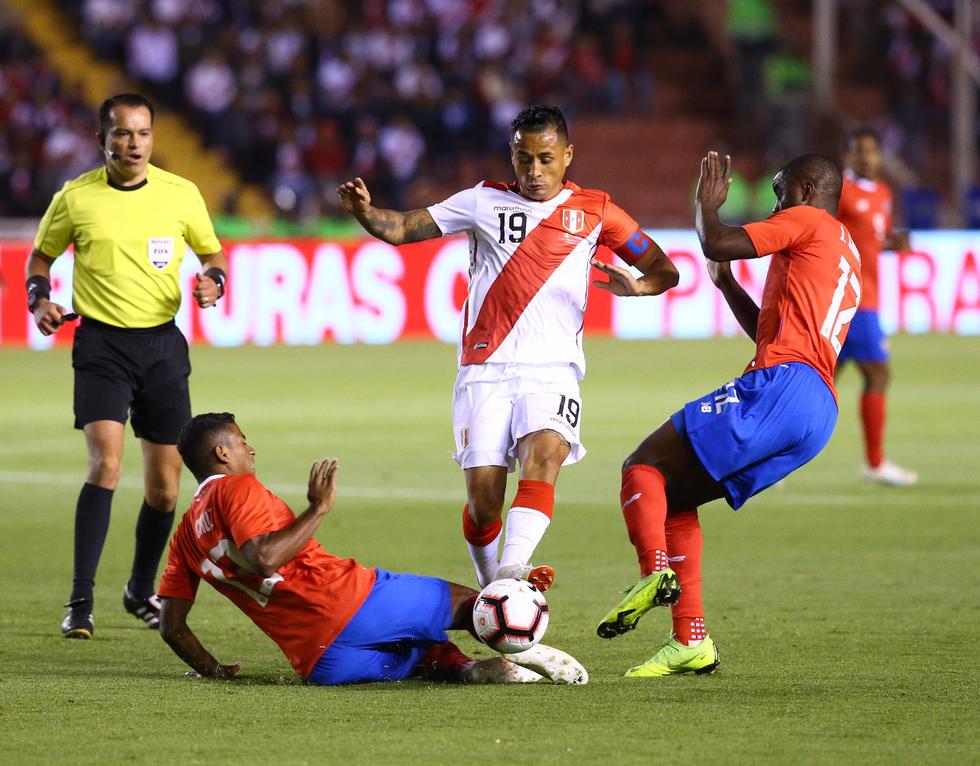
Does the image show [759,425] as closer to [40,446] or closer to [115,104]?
[115,104]

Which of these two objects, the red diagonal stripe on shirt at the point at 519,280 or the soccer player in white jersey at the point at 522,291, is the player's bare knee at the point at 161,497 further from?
the red diagonal stripe on shirt at the point at 519,280

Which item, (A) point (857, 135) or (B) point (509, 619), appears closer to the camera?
(B) point (509, 619)

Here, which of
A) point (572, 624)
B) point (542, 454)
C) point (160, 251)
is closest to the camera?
point (542, 454)

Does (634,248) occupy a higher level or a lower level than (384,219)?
lower

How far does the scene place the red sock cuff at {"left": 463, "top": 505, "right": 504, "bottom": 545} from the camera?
7020 mm

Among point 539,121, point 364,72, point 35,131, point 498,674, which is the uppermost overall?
point 364,72

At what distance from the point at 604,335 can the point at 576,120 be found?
5844 millimetres

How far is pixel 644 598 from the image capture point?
234 inches

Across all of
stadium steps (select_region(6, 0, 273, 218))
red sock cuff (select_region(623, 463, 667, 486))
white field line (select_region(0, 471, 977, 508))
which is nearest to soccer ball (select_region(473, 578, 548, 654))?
red sock cuff (select_region(623, 463, 667, 486))

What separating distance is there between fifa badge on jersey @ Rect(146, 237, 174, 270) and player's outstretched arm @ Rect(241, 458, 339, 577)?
228cm

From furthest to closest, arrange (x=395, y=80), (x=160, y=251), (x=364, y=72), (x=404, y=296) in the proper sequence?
(x=395, y=80)
(x=364, y=72)
(x=404, y=296)
(x=160, y=251)

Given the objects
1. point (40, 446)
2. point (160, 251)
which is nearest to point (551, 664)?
point (160, 251)

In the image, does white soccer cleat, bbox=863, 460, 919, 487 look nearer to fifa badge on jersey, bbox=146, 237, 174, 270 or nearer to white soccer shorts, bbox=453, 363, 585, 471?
white soccer shorts, bbox=453, 363, 585, 471

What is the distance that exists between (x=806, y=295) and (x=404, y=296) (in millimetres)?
17471
